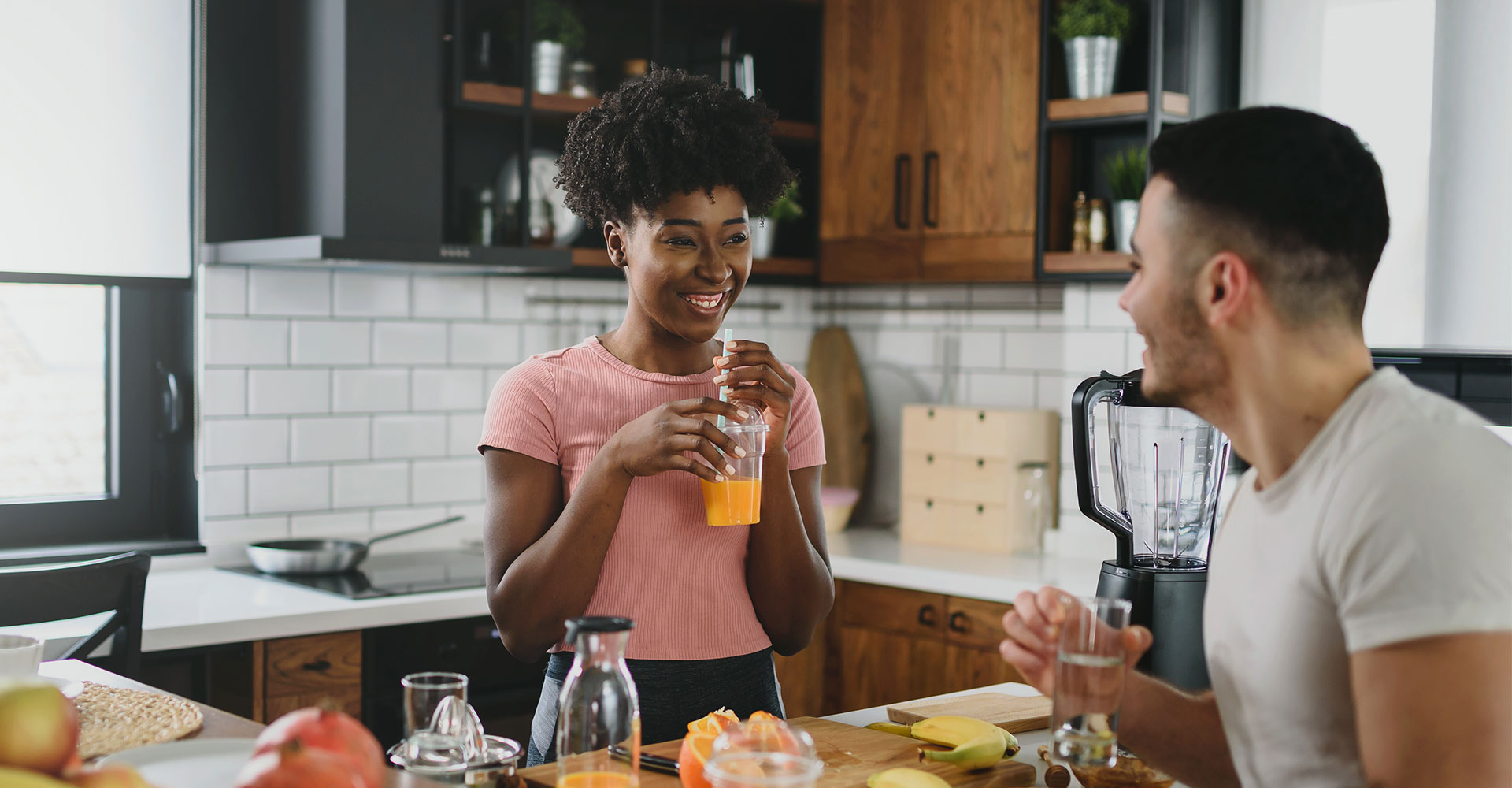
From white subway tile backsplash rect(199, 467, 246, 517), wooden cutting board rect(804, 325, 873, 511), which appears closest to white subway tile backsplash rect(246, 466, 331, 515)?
white subway tile backsplash rect(199, 467, 246, 517)

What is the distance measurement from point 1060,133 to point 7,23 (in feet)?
8.36

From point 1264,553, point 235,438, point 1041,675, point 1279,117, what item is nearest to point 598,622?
point 1041,675

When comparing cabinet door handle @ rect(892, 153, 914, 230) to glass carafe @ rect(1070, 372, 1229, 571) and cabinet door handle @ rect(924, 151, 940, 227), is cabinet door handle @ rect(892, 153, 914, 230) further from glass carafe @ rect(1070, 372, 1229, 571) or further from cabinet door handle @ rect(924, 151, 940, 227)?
glass carafe @ rect(1070, 372, 1229, 571)

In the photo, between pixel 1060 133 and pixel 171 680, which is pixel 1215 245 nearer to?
pixel 171 680

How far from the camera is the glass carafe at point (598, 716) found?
Result: 3.67 feet

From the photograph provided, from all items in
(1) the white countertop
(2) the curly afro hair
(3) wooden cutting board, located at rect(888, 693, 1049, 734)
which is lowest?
(1) the white countertop

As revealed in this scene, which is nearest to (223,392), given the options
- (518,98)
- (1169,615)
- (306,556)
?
(306,556)

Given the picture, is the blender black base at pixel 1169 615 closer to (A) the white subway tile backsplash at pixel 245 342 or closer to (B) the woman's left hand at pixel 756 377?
(B) the woman's left hand at pixel 756 377

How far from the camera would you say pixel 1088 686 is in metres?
1.29

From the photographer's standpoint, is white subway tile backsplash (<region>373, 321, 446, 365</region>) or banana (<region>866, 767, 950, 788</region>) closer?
banana (<region>866, 767, 950, 788</region>)

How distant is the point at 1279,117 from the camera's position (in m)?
1.24

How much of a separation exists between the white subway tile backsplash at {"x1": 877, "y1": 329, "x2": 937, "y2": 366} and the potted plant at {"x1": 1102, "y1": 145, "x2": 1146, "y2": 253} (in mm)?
902

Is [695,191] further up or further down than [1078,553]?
further up

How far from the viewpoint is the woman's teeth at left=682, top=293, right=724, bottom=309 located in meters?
1.81
